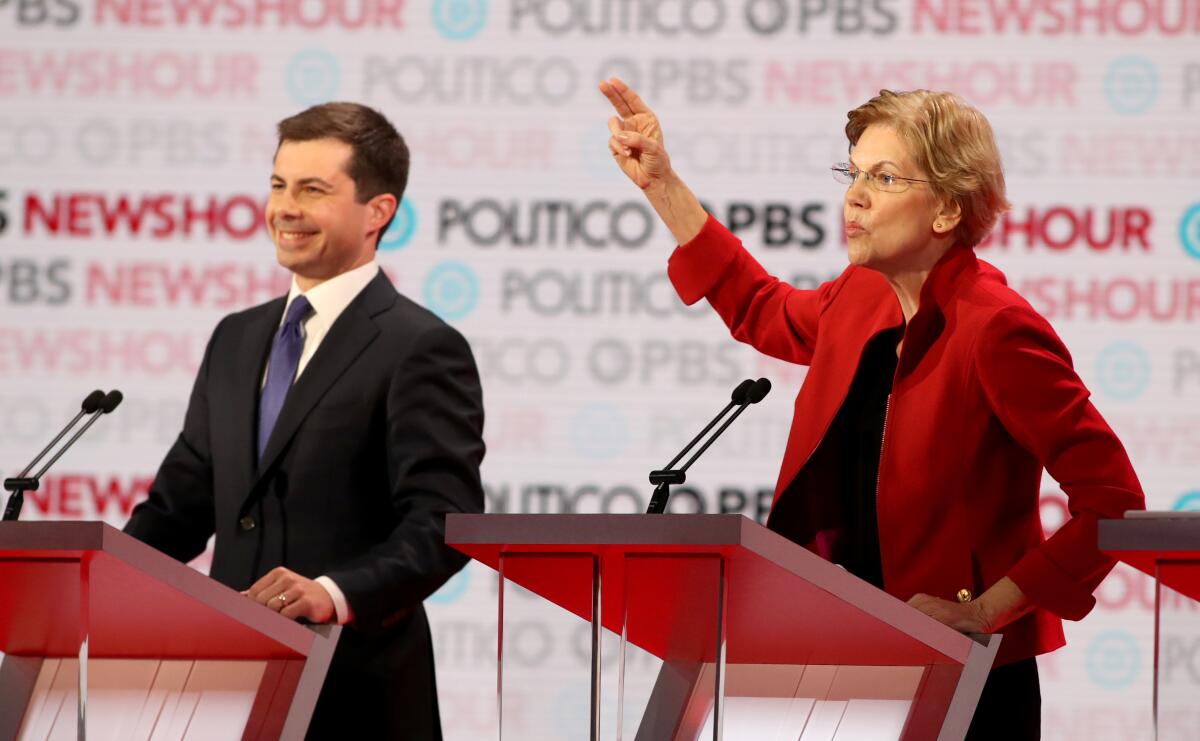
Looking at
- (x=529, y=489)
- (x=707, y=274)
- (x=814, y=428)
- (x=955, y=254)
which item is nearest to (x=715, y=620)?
(x=814, y=428)

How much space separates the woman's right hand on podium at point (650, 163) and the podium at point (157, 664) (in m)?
0.95

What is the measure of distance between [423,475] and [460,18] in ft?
5.52

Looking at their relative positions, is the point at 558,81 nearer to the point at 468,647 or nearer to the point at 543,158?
the point at 543,158

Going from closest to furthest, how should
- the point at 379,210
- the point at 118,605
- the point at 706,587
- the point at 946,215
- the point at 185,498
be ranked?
1. the point at 706,587
2. the point at 118,605
3. the point at 946,215
4. the point at 185,498
5. the point at 379,210

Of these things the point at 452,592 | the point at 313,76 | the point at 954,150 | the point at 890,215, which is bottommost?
the point at 452,592

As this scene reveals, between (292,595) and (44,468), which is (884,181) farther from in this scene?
(44,468)

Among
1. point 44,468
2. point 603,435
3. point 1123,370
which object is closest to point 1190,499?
point 1123,370

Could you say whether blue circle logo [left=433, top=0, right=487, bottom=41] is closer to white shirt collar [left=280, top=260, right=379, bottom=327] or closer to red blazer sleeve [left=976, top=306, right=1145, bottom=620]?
white shirt collar [left=280, top=260, right=379, bottom=327]

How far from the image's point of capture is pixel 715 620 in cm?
231

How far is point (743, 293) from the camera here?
329cm

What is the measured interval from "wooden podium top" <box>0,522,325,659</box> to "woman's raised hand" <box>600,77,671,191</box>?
3.27 feet

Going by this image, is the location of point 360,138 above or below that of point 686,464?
above

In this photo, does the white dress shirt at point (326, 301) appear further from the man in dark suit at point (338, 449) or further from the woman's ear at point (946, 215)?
the woman's ear at point (946, 215)

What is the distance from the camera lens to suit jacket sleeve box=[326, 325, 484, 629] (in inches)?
124
